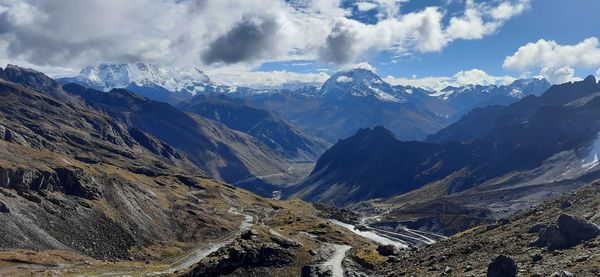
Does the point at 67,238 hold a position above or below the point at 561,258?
below

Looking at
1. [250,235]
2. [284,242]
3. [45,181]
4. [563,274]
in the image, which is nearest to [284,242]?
[284,242]

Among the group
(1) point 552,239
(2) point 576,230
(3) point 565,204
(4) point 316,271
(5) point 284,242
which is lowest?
(4) point 316,271

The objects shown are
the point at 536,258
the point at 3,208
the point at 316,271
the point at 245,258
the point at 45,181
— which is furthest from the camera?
the point at 45,181

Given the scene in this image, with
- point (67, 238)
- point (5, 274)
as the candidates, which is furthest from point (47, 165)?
point (5, 274)

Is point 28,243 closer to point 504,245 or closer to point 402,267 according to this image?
point 402,267

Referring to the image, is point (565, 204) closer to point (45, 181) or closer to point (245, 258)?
point (245, 258)

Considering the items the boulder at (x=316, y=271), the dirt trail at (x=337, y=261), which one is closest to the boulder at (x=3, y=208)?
the dirt trail at (x=337, y=261)
